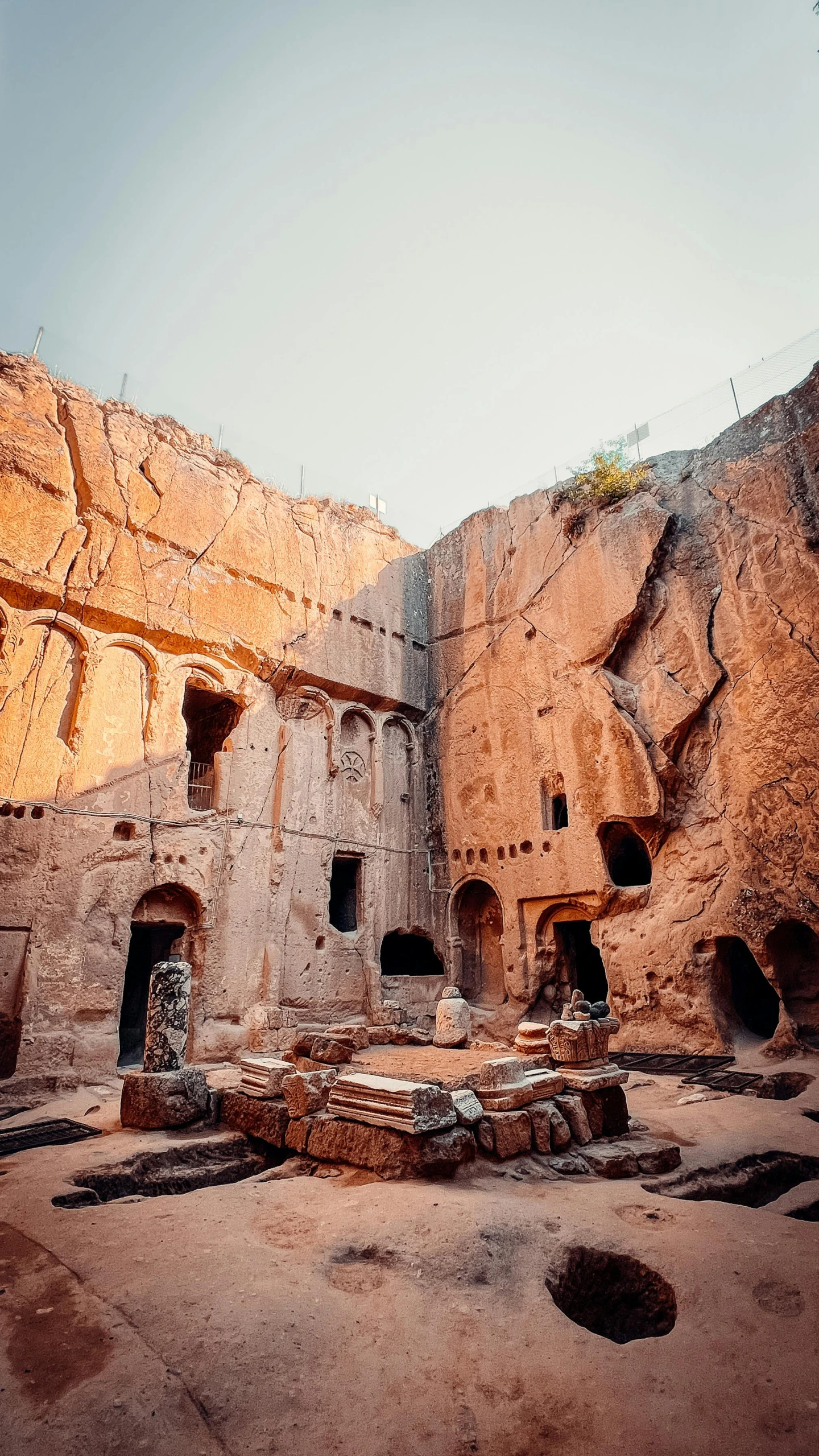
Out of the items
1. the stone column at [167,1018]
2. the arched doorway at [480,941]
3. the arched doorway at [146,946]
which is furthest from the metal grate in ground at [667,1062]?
the arched doorway at [146,946]

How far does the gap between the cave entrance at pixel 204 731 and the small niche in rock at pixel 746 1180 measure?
10.8 m

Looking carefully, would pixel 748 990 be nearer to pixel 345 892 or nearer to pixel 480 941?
pixel 480 941

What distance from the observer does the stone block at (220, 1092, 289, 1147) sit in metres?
6.59

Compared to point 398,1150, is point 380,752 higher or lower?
higher

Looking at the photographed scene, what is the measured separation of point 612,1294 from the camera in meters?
3.94

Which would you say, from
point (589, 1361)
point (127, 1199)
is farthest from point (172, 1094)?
point (589, 1361)

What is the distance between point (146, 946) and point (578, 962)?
9883mm

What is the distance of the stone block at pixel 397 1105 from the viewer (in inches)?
215

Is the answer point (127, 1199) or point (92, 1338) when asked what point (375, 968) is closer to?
point (127, 1199)

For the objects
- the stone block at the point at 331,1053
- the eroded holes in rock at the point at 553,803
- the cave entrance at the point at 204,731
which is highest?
the cave entrance at the point at 204,731

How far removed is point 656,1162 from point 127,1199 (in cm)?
416

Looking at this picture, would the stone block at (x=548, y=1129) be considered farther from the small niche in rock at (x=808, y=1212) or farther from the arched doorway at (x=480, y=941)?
the arched doorway at (x=480, y=941)

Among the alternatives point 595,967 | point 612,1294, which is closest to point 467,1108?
point 612,1294

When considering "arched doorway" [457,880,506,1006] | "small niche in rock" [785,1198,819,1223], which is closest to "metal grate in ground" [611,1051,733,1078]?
"arched doorway" [457,880,506,1006]
